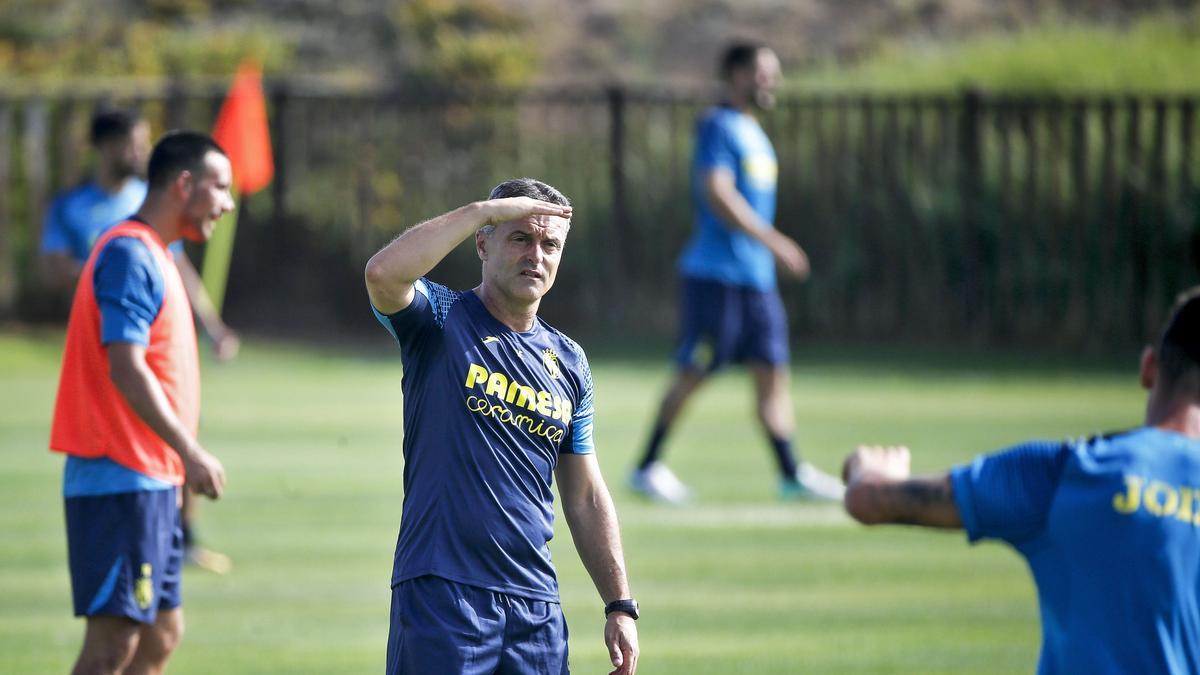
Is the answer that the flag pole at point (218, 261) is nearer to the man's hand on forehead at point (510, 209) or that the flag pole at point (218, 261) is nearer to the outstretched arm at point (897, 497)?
the man's hand on forehead at point (510, 209)

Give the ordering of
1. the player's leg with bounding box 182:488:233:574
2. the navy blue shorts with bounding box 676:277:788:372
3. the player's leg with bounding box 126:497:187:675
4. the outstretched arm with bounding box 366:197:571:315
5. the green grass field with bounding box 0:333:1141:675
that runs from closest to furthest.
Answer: the outstretched arm with bounding box 366:197:571:315 → the player's leg with bounding box 126:497:187:675 → the green grass field with bounding box 0:333:1141:675 → the player's leg with bounding box 182:488:233:574 → the navy blue shorts with bounding box 676:277:788:372

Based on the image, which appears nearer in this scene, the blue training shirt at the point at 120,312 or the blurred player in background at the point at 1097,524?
the blurred player in background at the point at 1097,524

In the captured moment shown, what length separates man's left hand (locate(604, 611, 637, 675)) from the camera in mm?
4934

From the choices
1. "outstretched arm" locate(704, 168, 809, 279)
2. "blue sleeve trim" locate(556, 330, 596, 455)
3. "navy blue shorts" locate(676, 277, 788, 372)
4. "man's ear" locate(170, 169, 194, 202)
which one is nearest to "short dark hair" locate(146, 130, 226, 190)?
"man's ear" locate(170, 169, 194, 202)

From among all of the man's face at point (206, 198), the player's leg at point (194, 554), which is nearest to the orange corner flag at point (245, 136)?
the player's leg at point (194, 554)

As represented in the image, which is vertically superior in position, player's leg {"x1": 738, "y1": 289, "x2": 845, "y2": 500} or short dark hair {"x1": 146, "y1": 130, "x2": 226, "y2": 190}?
short dark hair {"x1": 146, "y1": 130, "x2": 226, "y2": 190}

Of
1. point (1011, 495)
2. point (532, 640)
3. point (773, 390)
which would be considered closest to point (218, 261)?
point (773, 390)

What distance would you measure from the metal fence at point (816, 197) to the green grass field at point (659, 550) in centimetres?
468

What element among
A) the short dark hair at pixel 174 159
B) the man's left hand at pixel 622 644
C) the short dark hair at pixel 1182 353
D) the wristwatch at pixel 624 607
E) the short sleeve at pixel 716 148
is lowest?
the man's left hand at pixel 622 644

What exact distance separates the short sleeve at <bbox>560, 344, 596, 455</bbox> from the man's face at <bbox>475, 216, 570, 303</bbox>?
0.30 m

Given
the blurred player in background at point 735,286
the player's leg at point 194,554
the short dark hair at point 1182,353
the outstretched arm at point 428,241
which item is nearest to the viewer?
the short dark hair at point 1182,353

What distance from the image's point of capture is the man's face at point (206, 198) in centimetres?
621

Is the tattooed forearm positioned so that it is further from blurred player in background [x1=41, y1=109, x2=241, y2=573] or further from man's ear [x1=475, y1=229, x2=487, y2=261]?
blurred player in background [x1=41, y1=109, x2=241, y2=573]

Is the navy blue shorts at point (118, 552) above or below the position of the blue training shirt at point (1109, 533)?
below
